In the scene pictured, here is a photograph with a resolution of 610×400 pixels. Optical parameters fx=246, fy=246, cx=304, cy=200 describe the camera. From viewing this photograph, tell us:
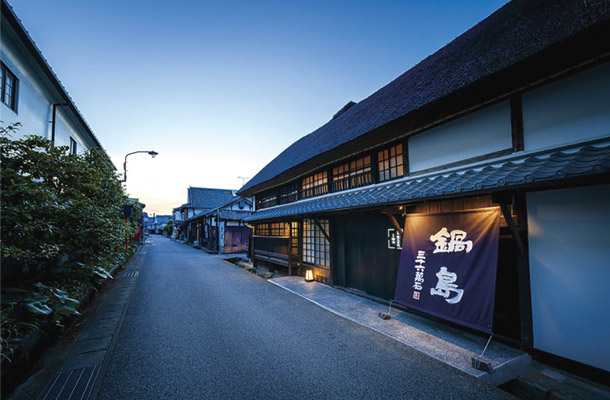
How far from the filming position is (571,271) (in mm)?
4082

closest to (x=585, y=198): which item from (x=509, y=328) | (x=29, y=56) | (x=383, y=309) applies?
(x=509, y=328)

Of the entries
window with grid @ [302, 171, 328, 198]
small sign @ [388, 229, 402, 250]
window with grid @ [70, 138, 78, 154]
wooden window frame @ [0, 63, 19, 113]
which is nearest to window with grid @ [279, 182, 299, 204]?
window with grid @ [302, 171, 328, 198]

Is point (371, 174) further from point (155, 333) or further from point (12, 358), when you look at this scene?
point (12, 358)

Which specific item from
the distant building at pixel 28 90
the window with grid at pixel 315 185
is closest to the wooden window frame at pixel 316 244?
the window with grid at pixel 315 185

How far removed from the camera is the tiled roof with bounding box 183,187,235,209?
137 feet

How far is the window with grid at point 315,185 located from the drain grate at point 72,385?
362 inches

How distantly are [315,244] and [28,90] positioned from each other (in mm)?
11188

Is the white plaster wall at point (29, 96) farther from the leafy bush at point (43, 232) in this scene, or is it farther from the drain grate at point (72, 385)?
the drain grate at point (72, 385)

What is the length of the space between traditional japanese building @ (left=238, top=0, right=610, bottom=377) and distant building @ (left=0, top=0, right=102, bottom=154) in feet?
32.3

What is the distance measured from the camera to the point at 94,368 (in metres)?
4.18

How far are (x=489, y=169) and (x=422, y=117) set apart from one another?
2.49 m

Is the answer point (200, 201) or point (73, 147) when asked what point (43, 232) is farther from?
point (200, 201)

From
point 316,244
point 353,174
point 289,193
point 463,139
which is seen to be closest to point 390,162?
point 353,174

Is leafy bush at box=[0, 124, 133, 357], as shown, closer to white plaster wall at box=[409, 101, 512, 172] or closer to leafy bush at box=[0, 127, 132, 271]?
leafy bush at box=[0, 127, 132, 271]
